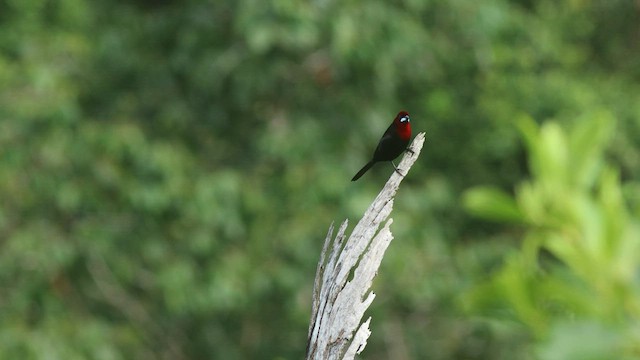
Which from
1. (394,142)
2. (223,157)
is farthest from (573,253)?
(223,157)

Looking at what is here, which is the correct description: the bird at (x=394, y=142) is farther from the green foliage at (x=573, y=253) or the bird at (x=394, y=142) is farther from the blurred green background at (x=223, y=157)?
the blurred green background at (x=223, y=157)

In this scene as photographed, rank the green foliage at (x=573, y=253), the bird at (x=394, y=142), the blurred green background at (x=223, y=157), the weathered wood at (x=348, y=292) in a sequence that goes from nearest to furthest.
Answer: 1. the weathered wood at (x=348, y=292)
2. the green foliage at (x=573, y=253)
3. the bird at (x=394, y=142)
4. the blurred green background at (x=223, y=157)

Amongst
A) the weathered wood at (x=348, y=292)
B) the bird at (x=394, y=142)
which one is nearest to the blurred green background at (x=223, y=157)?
the bird at (x=394, y=142)

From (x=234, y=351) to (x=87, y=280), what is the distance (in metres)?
1.37

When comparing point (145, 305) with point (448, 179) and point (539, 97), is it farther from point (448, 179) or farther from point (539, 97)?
point (539, 97)

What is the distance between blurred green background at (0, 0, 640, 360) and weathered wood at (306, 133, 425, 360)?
445 cm

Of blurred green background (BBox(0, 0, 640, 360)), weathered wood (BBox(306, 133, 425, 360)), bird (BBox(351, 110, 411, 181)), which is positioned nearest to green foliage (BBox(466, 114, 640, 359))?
bird (BBox(351, 110, 411, 181))

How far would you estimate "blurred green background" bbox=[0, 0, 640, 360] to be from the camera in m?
6.86

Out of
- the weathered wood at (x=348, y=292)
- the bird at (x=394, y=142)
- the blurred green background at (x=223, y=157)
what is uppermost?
the blurred green background at (x=223, y=157)

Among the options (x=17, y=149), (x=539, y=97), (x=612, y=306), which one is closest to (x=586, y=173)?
(x=612, y=306)

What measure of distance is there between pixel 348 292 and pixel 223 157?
576 centimetres

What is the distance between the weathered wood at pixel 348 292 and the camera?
179 cm

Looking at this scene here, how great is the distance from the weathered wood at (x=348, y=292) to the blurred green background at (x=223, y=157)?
4.45m

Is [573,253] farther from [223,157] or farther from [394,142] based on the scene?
[223,157]
